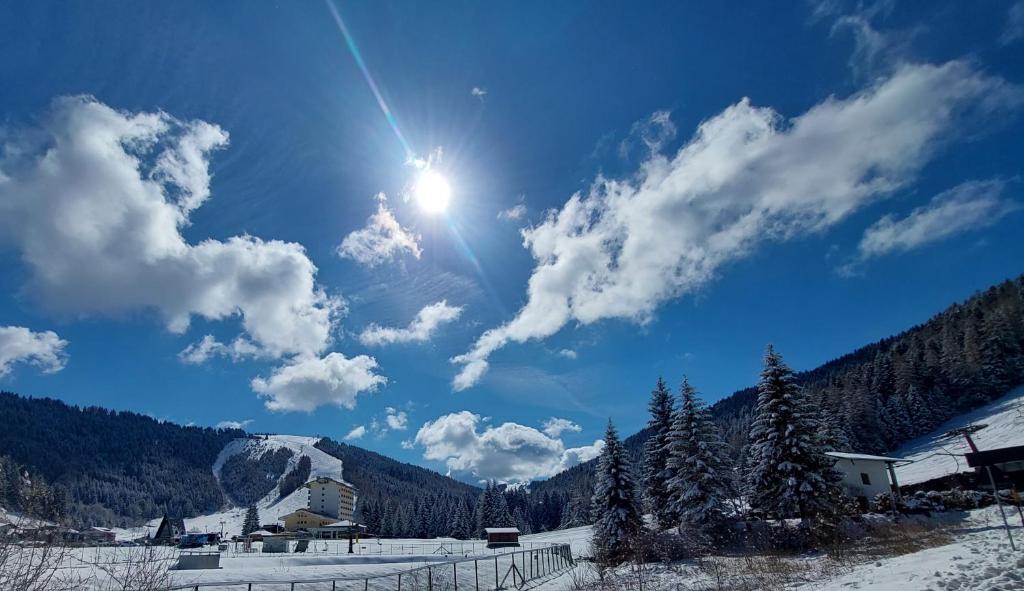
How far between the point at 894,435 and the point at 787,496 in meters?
58.2

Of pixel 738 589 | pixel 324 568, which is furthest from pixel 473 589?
pixel 738 589

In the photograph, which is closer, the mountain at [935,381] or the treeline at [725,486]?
the treeline at [725,486]

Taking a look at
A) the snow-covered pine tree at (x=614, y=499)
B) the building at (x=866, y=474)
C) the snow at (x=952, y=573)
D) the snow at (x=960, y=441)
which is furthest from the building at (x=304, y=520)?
the snow at (x=952, y=573)

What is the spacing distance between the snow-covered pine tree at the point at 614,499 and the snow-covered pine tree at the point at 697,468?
3292 mm

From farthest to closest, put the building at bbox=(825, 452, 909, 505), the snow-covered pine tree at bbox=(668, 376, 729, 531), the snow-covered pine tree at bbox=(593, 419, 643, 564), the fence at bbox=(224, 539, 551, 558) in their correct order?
1. the fence at bbox=(224, 539, 551, 558)
2. the building at bbox=(825, 452, 909, 505)
3. the snow-covered pine tree at bbox=(593, 419, 643, 564)
4. the snow-covered pine tree at bbox=(668, 376, 729, 531)

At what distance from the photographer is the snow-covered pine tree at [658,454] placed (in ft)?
141

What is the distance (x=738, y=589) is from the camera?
16.2m

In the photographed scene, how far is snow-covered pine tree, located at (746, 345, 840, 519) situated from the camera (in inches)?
1256

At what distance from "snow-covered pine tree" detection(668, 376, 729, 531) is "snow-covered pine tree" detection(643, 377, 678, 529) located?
367 cm

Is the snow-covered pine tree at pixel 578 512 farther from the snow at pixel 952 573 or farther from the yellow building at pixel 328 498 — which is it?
the snow at pixel 952 573

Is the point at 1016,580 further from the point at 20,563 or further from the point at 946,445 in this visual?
the point at 946,445

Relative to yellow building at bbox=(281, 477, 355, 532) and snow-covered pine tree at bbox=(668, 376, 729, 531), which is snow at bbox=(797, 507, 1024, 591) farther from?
yellow building at bbox=(281, 477, 355, 532)

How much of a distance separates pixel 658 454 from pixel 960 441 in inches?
1843

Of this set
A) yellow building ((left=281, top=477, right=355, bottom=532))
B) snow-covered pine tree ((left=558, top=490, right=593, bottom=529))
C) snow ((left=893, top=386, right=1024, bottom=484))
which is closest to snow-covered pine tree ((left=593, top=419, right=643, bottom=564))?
snow ((left=893, top=386, right=1024, bottom=484))
